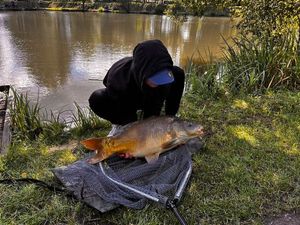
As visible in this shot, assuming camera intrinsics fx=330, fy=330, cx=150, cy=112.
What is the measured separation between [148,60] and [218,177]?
1.04 m

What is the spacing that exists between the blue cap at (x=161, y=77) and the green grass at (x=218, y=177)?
0.79 metres

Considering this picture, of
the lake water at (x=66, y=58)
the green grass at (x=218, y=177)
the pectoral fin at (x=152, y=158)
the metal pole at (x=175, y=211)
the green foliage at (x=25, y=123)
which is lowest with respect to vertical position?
the lake water at (x=66, y=58)

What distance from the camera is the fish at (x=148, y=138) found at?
239cm

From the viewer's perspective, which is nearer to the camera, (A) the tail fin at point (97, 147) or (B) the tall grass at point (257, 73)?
(A) the tail fin at point (97, 147)

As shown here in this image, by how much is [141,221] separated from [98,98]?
1212 mm

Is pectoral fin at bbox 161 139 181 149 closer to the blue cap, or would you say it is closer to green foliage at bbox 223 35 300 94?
the blue cap

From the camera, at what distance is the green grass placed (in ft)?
7.00

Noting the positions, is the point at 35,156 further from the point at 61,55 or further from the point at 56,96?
the point at 61,55

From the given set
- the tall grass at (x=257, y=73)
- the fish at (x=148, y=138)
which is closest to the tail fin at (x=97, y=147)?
the fish at (x=148, y=138)

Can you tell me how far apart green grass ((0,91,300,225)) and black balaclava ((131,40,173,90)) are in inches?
34.5

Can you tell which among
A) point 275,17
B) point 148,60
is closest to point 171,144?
point 148,60

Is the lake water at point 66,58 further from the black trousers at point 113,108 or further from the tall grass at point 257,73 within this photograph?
the black trousers at point 113,108

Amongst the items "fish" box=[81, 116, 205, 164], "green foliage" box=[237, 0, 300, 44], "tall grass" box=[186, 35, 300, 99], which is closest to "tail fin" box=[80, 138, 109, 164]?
"fish" box=[81, 116, 205, 164]

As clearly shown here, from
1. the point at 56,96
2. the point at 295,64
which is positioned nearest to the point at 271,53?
the point at 295,64
